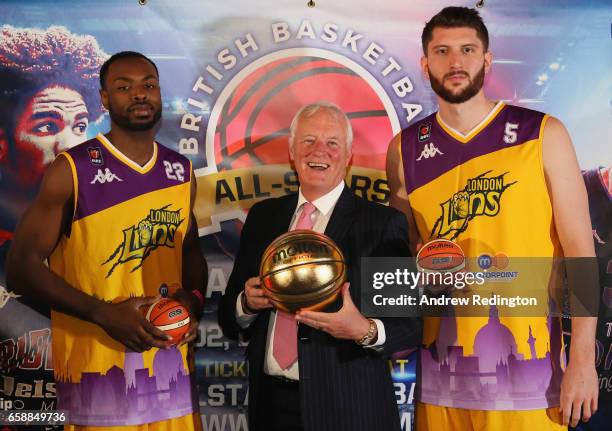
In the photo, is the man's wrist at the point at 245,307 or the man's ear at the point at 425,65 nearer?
the man's wrist at the point at 245,307

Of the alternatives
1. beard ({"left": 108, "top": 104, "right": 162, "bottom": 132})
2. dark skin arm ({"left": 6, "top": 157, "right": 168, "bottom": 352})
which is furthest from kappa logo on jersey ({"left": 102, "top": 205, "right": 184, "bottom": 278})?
beard ({"left": 108, "top": 104, "right": 162, "bottom": 132})

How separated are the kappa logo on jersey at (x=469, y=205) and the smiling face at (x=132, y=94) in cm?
160

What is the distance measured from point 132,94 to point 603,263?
2704 mm

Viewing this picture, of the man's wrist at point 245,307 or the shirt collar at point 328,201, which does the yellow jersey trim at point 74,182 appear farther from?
the shirt collar at point 328,201

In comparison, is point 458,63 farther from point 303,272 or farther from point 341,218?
point 303,272

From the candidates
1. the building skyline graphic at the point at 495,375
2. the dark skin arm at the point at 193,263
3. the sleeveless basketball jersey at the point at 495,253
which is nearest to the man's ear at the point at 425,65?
the sleeveless basketball jersey at the point at 495,253

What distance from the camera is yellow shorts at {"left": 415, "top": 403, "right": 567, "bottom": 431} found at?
9.71 feet

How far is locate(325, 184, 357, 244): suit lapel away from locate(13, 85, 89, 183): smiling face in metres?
1.58

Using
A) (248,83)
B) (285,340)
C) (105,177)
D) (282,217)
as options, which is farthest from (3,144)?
(285,340)

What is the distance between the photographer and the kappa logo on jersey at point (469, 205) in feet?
10.1

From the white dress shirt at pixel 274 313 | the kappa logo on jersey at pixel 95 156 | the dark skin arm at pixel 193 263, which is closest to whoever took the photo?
the white dress shirt at pixel 274 313

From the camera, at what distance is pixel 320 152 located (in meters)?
2.88

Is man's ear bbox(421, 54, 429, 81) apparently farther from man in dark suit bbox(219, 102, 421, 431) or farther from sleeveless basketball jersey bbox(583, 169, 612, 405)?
sleeveless basketball jersey bbox(583, 169, 612, 405)

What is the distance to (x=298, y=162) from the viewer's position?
2941 mm
